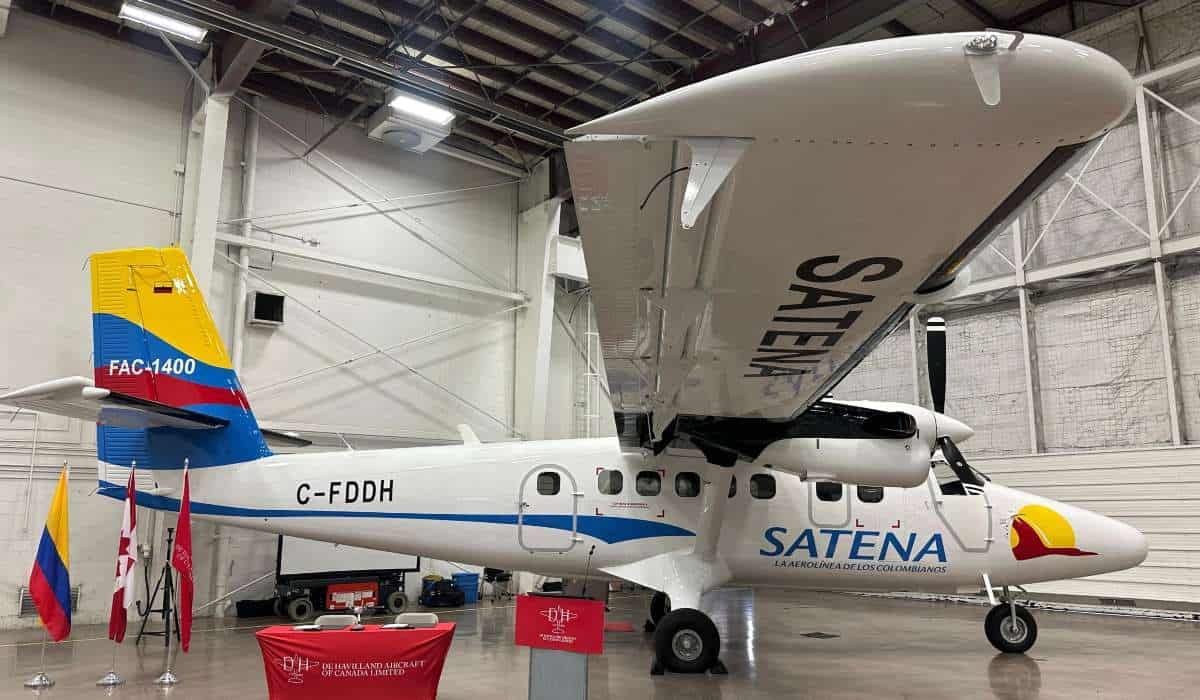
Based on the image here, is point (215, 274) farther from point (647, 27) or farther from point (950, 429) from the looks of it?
point (950, 429)

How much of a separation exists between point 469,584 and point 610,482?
787 cm

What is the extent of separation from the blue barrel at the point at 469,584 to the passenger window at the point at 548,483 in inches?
292

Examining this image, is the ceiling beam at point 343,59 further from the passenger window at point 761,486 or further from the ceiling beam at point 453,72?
the passenger window at point 761,486

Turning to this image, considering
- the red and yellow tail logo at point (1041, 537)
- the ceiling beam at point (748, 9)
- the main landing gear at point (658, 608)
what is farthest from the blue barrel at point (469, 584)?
the ceiling beam at point (748, 9)

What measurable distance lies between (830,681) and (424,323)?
1192 cm

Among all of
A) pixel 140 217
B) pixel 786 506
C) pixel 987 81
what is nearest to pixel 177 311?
pixel 140 217

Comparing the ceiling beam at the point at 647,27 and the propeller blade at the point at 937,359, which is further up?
the ceiling beam at the point at 647,27

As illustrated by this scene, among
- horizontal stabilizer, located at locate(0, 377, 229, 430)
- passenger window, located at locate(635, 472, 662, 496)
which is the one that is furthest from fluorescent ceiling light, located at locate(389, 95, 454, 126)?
passenger window, located at locate(635, 472, 662, 496)

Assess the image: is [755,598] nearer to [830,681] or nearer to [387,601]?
[387,601]

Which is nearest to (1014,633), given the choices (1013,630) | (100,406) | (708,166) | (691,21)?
(1013,630)

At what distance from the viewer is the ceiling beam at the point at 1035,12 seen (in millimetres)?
14977

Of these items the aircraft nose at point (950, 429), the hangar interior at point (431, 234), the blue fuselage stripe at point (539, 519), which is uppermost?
the hangar interior at point (431, 234)

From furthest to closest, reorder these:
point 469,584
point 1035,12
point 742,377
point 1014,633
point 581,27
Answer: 1. point 469,584
2. point 1035,12
3. point 581,27
4. point 1014,633
5. point 742,377

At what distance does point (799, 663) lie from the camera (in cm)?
886
